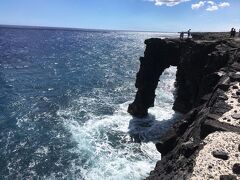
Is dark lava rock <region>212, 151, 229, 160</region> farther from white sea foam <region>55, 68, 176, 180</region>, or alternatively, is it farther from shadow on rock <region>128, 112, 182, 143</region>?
shadow on rock <region>128, 112, 182, 143</region>

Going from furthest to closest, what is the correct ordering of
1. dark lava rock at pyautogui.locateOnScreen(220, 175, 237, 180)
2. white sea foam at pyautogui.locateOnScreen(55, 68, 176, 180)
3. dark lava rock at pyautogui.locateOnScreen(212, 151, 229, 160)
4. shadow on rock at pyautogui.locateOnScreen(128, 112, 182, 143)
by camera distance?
1. shadow on rock at pyautogui.locateOnScreen(128, 112, 182, 143)
2. white sea foam at pyautogui.locateOnScreen(55, 68, 176, 180)
3. dark lava rock at pyautogui.locateOnScreen(212, 151, 229, 160)
4. dark lava rock at pyautogui.locateOnScreen(220, 175, 237, 180)

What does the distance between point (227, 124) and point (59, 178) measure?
737 inches

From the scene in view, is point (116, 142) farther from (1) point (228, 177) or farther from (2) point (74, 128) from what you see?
(1) point (228, 177)

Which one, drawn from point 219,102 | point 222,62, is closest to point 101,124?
point 222,62

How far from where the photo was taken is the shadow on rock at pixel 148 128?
38812 millimetres

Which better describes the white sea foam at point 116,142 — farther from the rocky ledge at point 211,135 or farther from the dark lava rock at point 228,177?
the dark lava rock at point 228,177

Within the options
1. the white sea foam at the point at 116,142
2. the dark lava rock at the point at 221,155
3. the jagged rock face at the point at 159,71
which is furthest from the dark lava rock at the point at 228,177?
the jagged rock face at the point at 159,71

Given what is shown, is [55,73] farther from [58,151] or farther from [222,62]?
[222,62]

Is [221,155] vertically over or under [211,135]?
under

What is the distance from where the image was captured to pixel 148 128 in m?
42.3

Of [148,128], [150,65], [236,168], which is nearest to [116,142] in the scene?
[148,128]

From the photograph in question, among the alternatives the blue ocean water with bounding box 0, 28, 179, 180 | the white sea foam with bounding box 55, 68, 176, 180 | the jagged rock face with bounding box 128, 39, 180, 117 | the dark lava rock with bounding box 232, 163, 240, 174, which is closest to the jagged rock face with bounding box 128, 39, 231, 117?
the jagged rock face with bounding box 128, 39, 180, 117

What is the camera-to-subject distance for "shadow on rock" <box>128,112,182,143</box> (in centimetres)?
3881

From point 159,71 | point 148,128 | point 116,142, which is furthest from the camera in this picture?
point 159,71
